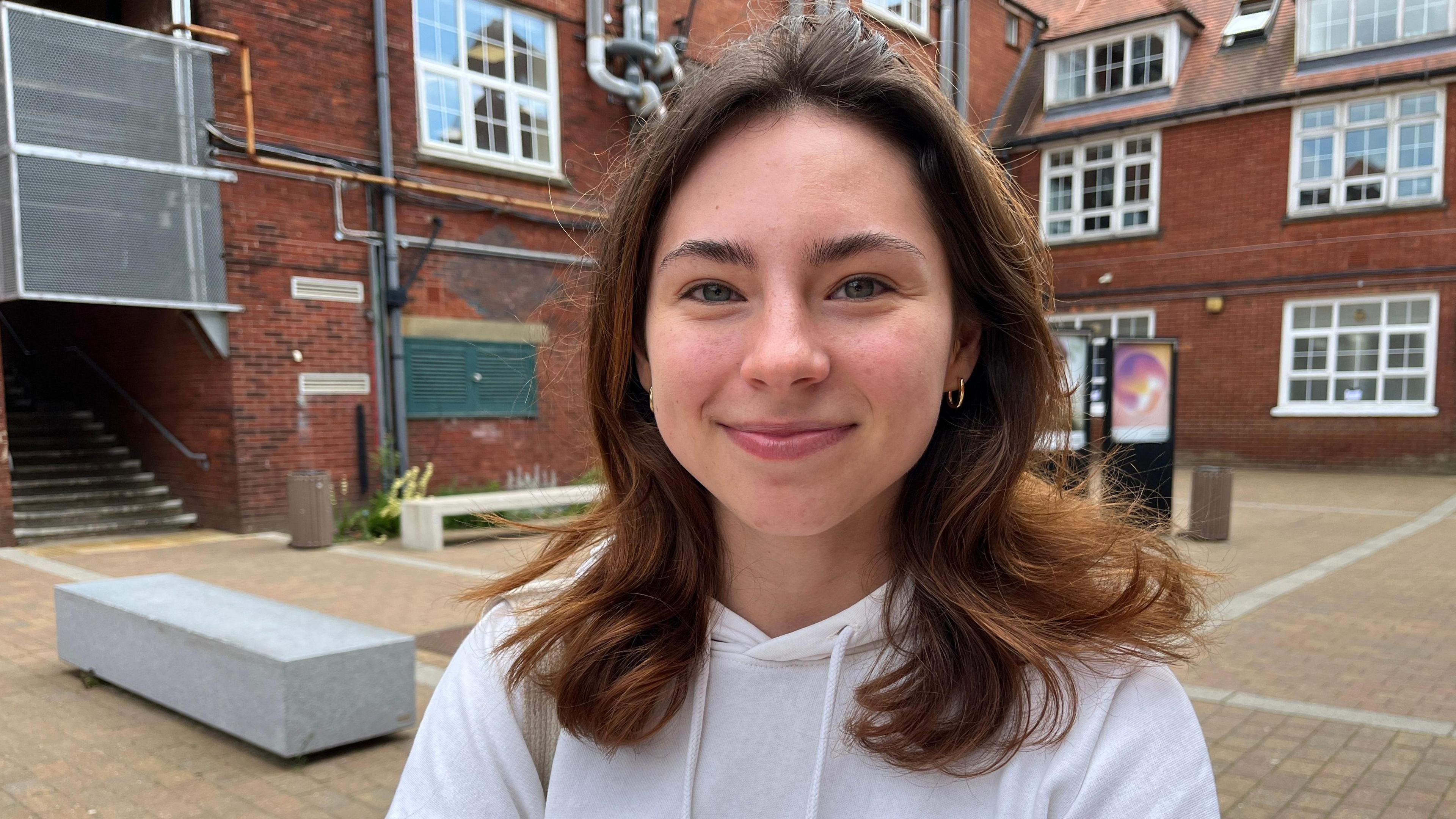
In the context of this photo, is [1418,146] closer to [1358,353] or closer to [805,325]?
[1358,353]

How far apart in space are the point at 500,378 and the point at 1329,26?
53.5 ft

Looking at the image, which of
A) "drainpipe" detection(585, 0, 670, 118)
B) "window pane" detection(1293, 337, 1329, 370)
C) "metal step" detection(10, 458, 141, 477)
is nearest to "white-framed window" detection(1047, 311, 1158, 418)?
"window pane" detection(1293, 337, 1329, 370)

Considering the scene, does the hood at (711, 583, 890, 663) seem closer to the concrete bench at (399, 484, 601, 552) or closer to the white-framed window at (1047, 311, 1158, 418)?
the concrete bench at (399, 484, 601, 552)

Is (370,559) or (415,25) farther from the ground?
(415,25)

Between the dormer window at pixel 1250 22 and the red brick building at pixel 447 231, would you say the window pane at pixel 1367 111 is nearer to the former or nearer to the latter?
the red brick building at pixel 447 231

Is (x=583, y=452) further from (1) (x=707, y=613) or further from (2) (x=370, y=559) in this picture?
(2) (x=370, y=559)

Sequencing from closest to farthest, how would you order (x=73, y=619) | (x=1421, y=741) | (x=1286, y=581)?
1. (x=1421, y=741)
2. (x=73, y=619)
3. (x=1286, y=581)

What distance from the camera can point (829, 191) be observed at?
1187 millimetres

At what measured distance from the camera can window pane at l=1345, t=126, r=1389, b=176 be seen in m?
16.4

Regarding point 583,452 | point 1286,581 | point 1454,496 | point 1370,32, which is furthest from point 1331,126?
point 583,452

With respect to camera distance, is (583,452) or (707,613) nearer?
(707,613)

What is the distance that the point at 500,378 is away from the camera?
478 inches

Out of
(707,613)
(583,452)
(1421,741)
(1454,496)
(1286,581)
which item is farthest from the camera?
(1454,496)

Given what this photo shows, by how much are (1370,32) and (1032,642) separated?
20428mm
